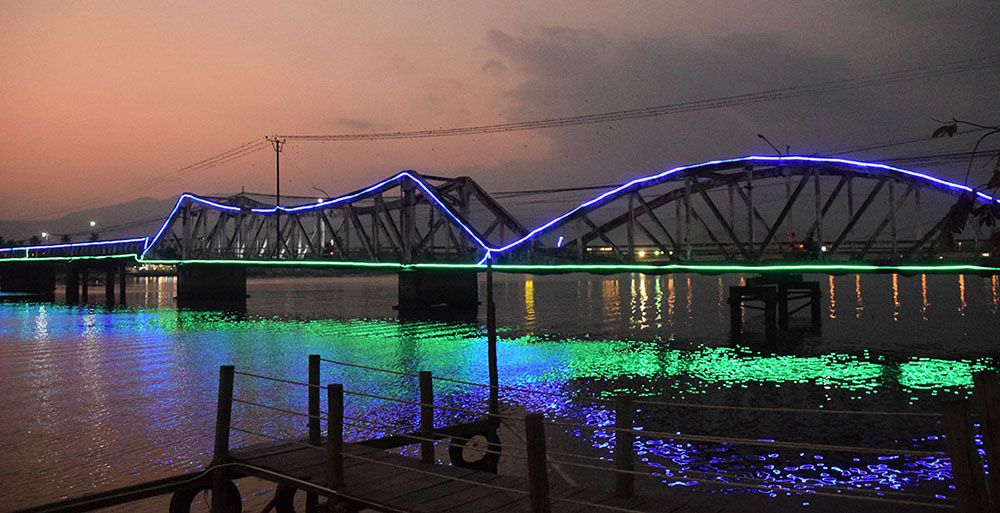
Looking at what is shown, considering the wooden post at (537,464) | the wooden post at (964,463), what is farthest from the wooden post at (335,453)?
the wooden post at (964,463)

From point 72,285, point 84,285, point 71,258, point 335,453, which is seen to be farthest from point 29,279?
point 335,453

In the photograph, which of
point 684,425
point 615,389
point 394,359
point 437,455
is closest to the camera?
point 437,455

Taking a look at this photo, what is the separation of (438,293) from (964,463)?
70276mm

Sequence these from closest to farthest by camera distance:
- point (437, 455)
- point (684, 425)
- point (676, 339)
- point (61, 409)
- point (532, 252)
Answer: point (437, 455), point (684, 425), point (61, 409), point (676, 339), point (532, 252)

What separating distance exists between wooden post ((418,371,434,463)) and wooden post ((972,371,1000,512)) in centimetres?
812

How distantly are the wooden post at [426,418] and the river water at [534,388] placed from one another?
156 inches

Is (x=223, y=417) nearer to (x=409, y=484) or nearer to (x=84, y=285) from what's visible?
(x=409, y=484)

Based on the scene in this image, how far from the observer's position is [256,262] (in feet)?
286

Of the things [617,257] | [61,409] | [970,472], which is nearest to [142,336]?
[61,409]

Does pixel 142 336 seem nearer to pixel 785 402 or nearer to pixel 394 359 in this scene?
pixel 394 359

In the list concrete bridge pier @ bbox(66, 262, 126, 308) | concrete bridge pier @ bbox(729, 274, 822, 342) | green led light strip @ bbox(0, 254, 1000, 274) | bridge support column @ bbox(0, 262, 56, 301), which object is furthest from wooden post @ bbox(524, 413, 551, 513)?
bridge support column @ bbox(0, 262, 56, 301)

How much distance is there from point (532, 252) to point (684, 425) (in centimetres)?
4359

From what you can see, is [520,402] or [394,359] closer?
[520,402]

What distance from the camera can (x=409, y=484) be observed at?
381 inches
